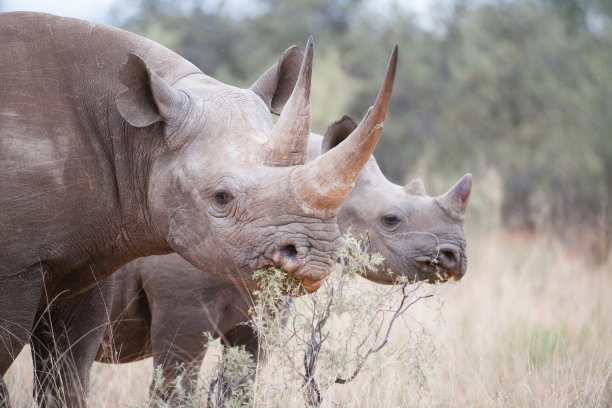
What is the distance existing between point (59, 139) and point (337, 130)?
224 cm

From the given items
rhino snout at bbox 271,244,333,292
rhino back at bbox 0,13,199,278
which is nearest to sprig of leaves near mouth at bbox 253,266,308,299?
rhino snout at bbox 271,244,333,292

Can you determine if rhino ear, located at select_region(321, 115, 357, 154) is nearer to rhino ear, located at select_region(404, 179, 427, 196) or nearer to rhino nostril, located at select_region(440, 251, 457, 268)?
rhino ear, located at select_region(404, 179, 427, 196)

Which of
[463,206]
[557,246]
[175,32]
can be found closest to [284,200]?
[463,206]

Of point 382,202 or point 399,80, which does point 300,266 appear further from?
point 399,80

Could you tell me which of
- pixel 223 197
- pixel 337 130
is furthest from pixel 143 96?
pixel 337 130

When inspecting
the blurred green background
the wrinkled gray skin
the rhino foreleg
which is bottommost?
the rhino foreleg

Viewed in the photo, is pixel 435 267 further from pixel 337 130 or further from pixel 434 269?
pixel 337 130

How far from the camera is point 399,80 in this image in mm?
24625

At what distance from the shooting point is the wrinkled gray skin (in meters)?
5.55

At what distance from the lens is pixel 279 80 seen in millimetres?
4980

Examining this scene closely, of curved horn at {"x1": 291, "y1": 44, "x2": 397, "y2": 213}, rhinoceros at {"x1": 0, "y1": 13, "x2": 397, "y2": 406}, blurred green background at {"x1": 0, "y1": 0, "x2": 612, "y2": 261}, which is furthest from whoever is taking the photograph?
blurred green background at {"x1": 0, "y1": 0, "x2": 612, "y2": 261}

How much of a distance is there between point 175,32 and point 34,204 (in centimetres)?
2319

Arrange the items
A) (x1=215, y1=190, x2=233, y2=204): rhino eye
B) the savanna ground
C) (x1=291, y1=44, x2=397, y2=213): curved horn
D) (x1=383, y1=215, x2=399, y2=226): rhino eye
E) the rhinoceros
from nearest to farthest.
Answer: (x1=291, y1=44, x2=397, y2=213): curved horn < the rhinoceros < (x1=215, y1=190, x2=233, y2=204): rhino eye < the savanna ground < (x1=383, y1=215, x2=399, y2=226): rhino eye

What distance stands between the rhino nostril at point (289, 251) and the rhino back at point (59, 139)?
0.99 m
